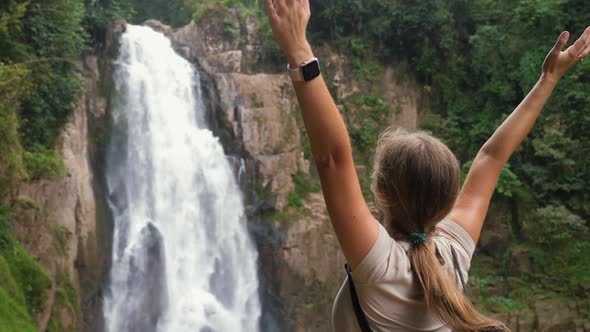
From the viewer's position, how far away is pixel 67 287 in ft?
41.0

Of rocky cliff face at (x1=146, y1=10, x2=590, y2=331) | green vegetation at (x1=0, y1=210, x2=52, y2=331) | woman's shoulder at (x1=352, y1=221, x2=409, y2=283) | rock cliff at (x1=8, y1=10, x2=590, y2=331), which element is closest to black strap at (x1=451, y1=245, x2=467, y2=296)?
woman's shoulder at (x1=352, y1=221, x2=409, y2=283)

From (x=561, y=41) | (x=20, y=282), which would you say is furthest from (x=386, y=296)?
(x=20, y=282)

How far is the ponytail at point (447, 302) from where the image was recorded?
1.35 m

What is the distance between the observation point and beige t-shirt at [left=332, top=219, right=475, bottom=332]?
1345mm

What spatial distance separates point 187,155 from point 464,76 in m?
10.7

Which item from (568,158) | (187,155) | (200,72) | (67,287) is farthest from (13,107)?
(568,158)

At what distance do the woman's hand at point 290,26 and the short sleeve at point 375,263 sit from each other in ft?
1.60

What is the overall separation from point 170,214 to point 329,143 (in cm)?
1473

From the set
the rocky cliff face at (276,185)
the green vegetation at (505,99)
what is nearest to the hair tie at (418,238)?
the rocky cliff face at (276,185)

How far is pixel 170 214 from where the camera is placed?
15.5 m

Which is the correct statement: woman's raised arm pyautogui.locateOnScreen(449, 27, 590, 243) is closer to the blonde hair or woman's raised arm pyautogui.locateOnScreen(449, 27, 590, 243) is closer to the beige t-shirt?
the blonde hair

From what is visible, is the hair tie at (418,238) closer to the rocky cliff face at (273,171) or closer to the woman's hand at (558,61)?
the woman's hand at (558,61)

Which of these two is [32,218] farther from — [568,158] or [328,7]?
[568,158]

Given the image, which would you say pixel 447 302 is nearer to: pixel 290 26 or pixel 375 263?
pixel 375 263
